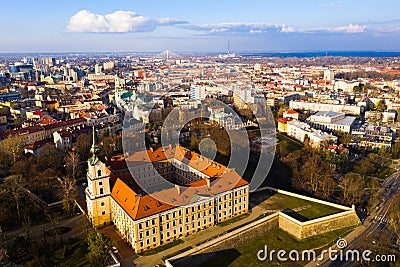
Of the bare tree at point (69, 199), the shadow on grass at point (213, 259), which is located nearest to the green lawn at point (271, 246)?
the shadow on grass at point (213, 259)

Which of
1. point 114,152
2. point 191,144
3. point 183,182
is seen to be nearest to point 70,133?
point 114,152

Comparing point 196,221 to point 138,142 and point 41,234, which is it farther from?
point 138,142

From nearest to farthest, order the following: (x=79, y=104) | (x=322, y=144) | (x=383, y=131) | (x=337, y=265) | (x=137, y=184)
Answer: (x=337, y=265) → (x=137, y=184) → (x=322, y=144) → (x=383, y=131) → (x=79, y=104)

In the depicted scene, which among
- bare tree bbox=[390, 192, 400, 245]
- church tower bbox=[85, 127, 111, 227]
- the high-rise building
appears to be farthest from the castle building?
the high-rise building

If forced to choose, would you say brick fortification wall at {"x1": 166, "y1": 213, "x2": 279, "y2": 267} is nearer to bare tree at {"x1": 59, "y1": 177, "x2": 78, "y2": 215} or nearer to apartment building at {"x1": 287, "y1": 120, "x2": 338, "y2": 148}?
bare tree at {"x1": 59, "y1": 177, "x2": 78, "y2": 215}

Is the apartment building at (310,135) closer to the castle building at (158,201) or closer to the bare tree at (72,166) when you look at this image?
the castle building at (158,201)

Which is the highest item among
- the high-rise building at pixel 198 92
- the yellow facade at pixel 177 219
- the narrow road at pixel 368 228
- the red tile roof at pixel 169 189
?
the high-rise building at pixel 198 92

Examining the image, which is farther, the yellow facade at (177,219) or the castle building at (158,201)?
the castle building at (158,201)

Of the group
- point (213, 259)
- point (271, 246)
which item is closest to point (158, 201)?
point (213, 259)

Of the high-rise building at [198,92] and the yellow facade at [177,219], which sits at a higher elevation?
the high-rise building at [198,92]

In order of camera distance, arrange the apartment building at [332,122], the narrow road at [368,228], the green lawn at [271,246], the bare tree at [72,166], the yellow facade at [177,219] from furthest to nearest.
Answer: the apartment building at [332,122], the bare tree at [72,166], the narrow road at [368,228], the green lawn at [271,246], the yellow facade at [177,219]
